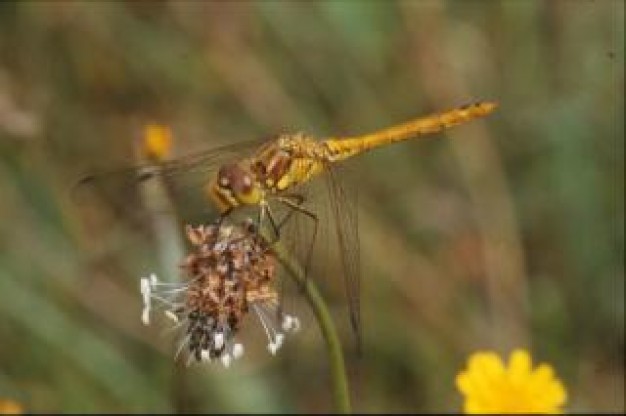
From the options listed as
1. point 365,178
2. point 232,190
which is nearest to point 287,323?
point 232,190

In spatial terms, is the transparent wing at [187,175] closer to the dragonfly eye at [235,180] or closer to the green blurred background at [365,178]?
the dragonfly eye at [235,180]

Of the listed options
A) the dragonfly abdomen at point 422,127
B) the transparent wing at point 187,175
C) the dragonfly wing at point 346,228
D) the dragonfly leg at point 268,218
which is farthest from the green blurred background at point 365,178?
the dragonfly leg at point 268,218

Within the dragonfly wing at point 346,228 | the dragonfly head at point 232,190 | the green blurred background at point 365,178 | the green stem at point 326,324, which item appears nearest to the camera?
the green stem at point 326,324

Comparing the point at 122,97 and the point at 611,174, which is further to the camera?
the point at 122,97

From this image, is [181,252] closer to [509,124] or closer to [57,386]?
[57,386]

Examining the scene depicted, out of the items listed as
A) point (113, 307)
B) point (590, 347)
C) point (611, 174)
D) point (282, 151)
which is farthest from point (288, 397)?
point (282, 151)

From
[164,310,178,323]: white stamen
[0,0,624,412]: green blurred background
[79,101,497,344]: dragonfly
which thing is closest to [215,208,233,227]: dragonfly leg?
[79,101,497,344]: dragonfly
